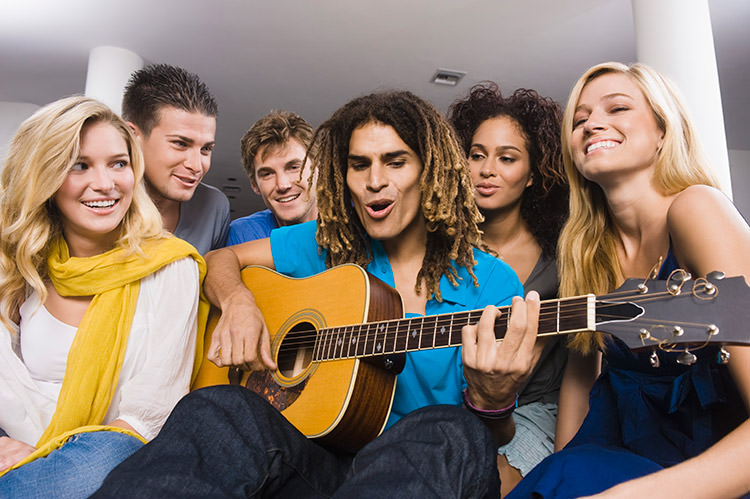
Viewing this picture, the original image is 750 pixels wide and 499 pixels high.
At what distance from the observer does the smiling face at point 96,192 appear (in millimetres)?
1785

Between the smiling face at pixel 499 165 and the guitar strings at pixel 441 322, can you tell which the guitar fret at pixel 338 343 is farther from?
the smiling face at pixel 499 165

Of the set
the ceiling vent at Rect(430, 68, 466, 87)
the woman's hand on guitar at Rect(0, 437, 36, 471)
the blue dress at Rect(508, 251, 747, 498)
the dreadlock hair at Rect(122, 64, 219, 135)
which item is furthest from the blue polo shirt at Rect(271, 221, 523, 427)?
the ceiling vent at Rect(430, 68, 466, 87)

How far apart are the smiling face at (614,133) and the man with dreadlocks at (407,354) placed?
0.40m

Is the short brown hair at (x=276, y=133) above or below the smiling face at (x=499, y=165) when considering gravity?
above

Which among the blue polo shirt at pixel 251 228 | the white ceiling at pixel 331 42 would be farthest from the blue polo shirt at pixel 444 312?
the white ceiling at pixel 331 42


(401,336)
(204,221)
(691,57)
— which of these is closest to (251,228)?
(204,221)

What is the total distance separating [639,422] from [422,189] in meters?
0.87

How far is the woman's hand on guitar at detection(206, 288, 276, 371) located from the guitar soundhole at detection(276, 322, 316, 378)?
2.4 inches

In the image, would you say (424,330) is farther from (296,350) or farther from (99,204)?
(99,204)

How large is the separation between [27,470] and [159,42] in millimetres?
4595

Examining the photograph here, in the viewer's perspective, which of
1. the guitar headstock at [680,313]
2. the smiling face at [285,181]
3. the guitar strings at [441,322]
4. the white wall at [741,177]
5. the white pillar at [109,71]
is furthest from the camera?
the white wall at [741,177]

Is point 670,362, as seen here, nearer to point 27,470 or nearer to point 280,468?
point 280,468

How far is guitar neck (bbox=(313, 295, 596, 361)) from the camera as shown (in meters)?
1.18

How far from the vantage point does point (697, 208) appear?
50.2 inches
